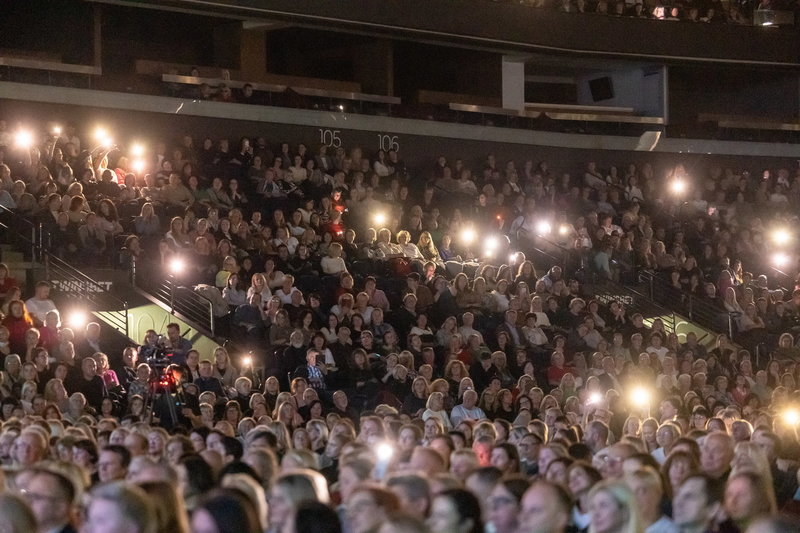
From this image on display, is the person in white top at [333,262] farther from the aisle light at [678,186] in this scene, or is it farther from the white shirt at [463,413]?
the aisle light at [678,186]

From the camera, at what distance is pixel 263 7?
87.7ft

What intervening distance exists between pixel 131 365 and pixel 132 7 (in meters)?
11.9

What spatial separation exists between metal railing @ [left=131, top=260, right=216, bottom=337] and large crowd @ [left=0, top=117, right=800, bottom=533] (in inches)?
6.7

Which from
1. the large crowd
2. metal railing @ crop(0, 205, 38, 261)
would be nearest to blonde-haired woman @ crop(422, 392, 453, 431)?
the large crowd

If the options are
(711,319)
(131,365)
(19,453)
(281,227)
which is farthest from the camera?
(711,319)

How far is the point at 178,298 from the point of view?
20.1m

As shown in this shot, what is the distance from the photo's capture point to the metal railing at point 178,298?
19969 mm

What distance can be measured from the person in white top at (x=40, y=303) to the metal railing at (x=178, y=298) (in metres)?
1.93

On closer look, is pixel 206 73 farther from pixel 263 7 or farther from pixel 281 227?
pixel 281 227

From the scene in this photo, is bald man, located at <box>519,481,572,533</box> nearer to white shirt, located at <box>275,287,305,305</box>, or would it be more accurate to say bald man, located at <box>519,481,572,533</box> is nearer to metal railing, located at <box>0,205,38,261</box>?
white shirt, located at <box>275,287,305,305</box>

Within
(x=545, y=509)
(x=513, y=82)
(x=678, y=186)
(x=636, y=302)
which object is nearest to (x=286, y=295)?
(x=636, y=302)

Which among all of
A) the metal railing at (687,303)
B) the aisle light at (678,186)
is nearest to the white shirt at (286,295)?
the metal railing at (687,303)

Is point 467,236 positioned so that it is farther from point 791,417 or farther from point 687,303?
point 791,417

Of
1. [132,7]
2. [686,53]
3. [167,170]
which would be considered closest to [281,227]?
[167,170]
